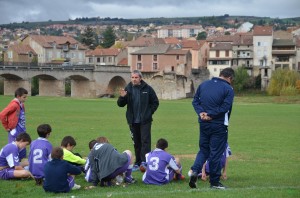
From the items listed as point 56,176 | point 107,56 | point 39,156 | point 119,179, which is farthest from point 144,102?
point 107,56

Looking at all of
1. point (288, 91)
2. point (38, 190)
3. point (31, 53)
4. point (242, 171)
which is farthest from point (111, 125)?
point (31, 53)

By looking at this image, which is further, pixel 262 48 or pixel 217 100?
pixel 262 48

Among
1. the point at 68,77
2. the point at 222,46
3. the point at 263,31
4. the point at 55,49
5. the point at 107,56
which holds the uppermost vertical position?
the point at 263,31

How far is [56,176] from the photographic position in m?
11.1

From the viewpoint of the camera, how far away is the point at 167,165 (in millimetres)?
12203

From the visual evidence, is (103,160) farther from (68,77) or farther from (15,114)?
(68,77)

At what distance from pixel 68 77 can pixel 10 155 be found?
256ft

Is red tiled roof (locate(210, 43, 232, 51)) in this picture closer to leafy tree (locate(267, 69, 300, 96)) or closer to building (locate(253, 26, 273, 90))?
building (locate(253, 26, 273, 90))

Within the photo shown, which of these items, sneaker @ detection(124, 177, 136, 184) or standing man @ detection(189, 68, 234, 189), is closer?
standing man @ detection(189, 68, 234, 189)

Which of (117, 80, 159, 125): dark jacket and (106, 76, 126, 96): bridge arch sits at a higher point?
(117, 80, 159, 125): dark jacket

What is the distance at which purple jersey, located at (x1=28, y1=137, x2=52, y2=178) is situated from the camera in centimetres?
1223

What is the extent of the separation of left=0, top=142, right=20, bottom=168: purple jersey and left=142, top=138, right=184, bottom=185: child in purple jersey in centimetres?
280

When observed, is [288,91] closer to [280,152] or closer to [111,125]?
[111,125]

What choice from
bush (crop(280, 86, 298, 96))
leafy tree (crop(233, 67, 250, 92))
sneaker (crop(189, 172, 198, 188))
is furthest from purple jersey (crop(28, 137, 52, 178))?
leafy tree (crop(233, 67, 250, 92))
